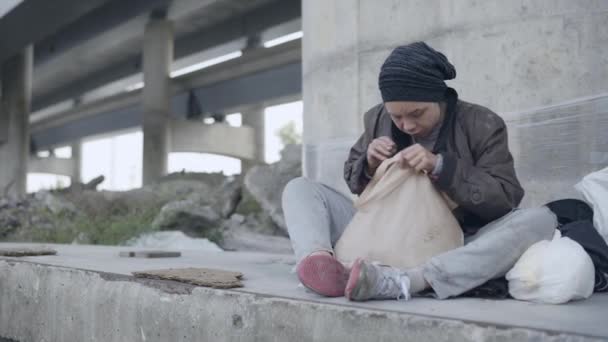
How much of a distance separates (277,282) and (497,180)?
0.95 meters

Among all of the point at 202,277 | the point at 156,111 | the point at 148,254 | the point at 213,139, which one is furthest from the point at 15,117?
the point at 202,277

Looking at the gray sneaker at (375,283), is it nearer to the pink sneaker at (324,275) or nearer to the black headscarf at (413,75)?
the pink sneaker at (324,275)

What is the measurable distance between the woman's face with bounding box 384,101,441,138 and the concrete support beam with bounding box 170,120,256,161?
19501mm

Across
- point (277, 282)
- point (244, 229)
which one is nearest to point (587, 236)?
point (277, 282)

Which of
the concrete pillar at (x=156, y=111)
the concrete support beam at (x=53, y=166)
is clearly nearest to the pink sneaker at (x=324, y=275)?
the concrete pillar at (x=156, y=111)

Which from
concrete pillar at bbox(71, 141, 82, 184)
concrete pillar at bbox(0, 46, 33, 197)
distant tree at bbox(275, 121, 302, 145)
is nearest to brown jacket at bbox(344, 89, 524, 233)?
concrete pillar at bbox(0, 46, 33, 197)

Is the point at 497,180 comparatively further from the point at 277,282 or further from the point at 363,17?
the point at 363,17

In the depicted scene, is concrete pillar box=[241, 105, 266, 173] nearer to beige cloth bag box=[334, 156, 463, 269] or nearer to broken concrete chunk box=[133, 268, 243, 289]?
broken concrete chunk box=[133, 268, 243, 289]

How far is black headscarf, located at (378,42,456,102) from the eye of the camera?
8.41 ft

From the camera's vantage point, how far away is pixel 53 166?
123 ft

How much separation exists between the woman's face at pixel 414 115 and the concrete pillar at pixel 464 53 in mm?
1493

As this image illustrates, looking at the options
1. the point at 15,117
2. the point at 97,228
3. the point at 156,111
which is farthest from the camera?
the point at 15,117

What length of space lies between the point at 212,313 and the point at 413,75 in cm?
112

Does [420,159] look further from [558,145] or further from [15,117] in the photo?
[15,117]
